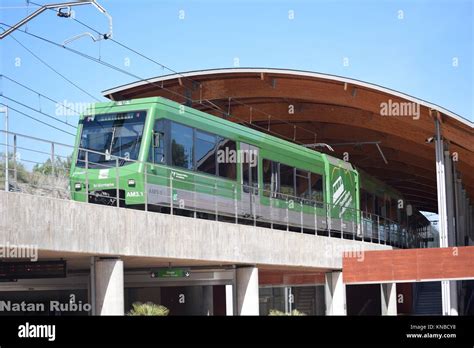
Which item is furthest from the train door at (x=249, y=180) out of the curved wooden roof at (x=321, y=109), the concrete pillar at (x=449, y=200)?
the concrete pillar at (x=449, y=200)

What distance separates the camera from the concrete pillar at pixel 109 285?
51.8 feet

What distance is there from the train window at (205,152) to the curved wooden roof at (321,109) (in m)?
6.56

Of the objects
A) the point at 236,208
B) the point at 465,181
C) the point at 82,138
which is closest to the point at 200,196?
the point at 236,208

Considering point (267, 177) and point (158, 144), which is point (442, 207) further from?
point (158, 144)

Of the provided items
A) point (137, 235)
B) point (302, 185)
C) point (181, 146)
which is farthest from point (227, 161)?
point (137, 235)

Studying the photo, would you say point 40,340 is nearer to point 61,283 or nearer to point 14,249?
point 14,249

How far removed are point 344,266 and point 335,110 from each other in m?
7.73

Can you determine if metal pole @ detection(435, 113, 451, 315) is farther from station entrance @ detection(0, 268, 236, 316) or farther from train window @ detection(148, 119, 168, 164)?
train window @ detection(148, 119, 168, 164)

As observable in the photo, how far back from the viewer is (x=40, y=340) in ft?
21.6

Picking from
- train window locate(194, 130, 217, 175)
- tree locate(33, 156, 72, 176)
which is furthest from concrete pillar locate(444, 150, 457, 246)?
tree locate(33, 156, 72, 176)

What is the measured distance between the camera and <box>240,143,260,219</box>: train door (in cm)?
2253

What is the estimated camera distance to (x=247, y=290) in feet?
69.7

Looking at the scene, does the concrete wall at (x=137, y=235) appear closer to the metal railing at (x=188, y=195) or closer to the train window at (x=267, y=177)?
the metal railing at (x=188, y=195)

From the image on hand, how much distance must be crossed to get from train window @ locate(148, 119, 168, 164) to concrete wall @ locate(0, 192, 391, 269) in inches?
75.3
